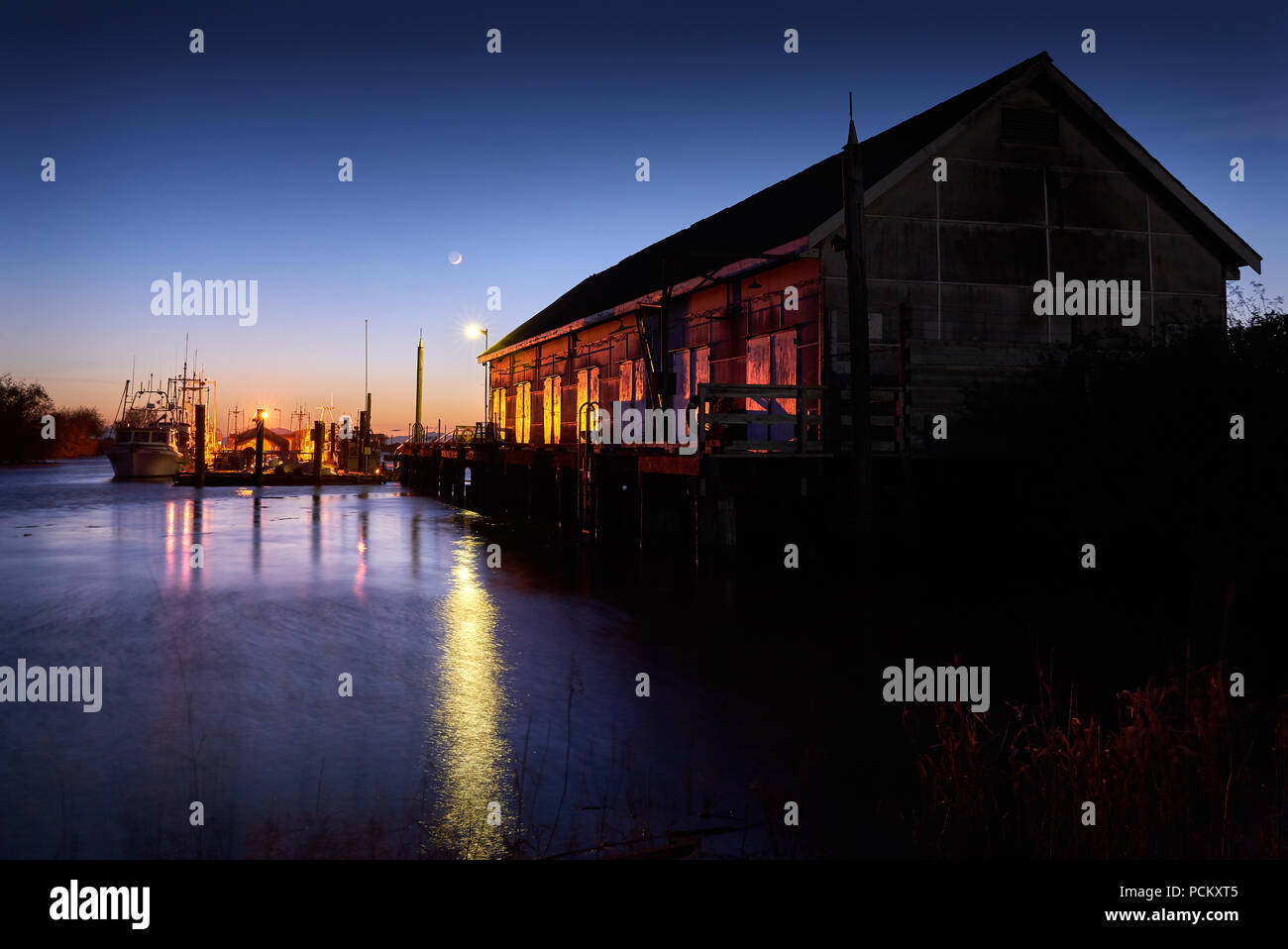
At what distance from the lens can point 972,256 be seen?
1981 cm

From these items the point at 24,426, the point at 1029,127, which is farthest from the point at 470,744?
Result: the point at 24,426

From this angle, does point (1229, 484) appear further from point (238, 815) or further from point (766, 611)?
point (238, 815)

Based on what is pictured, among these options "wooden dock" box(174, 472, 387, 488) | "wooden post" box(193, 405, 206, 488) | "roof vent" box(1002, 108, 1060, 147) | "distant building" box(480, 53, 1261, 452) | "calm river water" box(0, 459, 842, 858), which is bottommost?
"calm river water" box(0, 459, 842, 858)

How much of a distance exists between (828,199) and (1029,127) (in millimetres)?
4389

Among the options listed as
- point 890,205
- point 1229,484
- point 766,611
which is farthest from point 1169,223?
point 766,611

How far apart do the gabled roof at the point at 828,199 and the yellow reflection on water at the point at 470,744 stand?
1113 cm

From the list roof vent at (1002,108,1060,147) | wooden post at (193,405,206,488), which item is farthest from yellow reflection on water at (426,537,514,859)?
wooden post at (193,405,206,488)

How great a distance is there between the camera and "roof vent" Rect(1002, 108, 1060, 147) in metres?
20.1

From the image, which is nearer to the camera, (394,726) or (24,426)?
(394,726)

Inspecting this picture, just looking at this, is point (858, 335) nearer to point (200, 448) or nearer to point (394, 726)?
point (394, 726)

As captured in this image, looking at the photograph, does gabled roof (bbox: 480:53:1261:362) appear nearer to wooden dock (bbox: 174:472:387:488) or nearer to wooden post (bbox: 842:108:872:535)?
wooden post (bbox: 842:108:872:535)

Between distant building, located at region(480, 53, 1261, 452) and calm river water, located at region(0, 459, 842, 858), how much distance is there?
729 cm

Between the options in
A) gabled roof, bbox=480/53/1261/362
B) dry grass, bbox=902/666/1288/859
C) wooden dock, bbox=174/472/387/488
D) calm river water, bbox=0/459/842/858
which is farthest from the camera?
wooden dock, bbox=174/472/387/488
